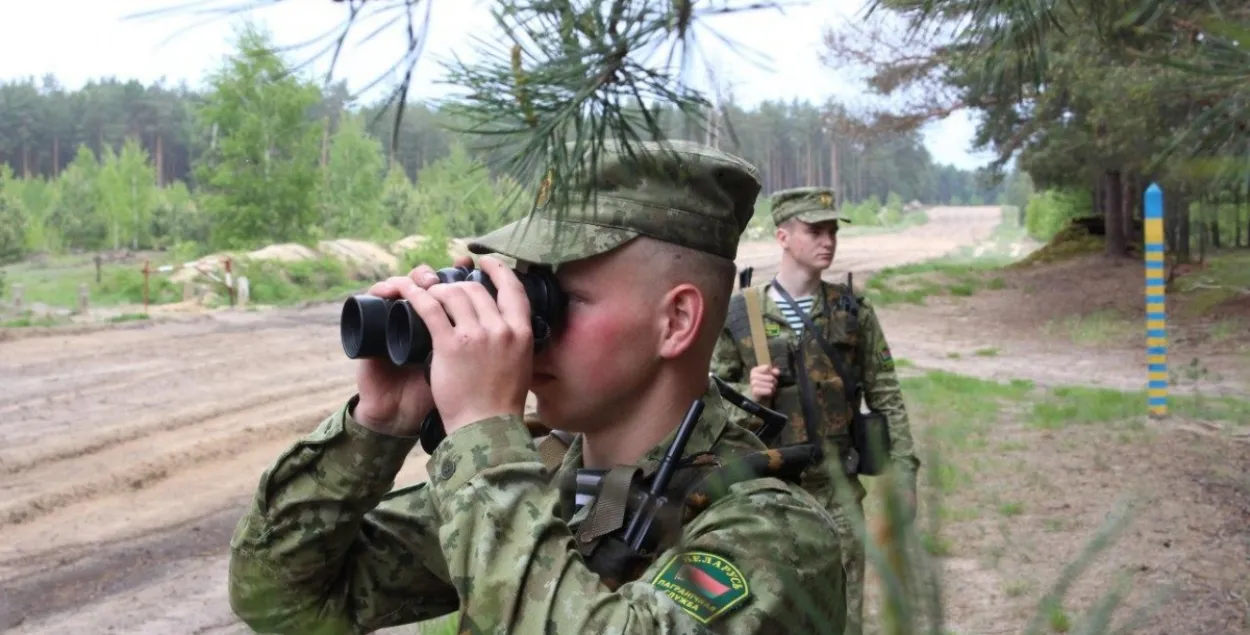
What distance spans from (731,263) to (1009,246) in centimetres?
4134

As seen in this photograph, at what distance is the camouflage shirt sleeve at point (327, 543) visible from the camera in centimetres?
167

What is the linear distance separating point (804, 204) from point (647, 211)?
284 cm

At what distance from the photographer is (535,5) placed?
1300mm

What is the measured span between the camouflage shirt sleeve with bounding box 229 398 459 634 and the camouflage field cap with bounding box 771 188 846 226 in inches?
107

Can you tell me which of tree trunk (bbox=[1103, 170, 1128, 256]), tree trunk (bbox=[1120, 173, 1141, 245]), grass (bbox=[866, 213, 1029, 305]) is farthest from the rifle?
tree trunk (bbox=[1120, 173, 1141, 245])

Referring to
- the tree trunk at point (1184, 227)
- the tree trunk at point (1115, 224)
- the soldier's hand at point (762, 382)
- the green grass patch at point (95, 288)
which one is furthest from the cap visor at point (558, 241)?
the tree trunk at point (1115, 224)

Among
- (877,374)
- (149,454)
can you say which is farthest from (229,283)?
(877,374)

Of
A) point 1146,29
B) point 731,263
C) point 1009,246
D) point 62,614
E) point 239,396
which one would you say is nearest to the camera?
point 731,263

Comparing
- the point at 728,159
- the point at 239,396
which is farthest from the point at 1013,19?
the point at 239,396

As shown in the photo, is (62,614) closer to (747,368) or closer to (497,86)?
(747,368)

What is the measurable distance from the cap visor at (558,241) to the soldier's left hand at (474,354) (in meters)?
0.14

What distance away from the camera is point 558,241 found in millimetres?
1486

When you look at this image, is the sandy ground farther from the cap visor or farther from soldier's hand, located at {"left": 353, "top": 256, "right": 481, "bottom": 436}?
the cap visor

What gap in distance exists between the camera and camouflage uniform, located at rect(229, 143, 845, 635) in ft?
4.15
